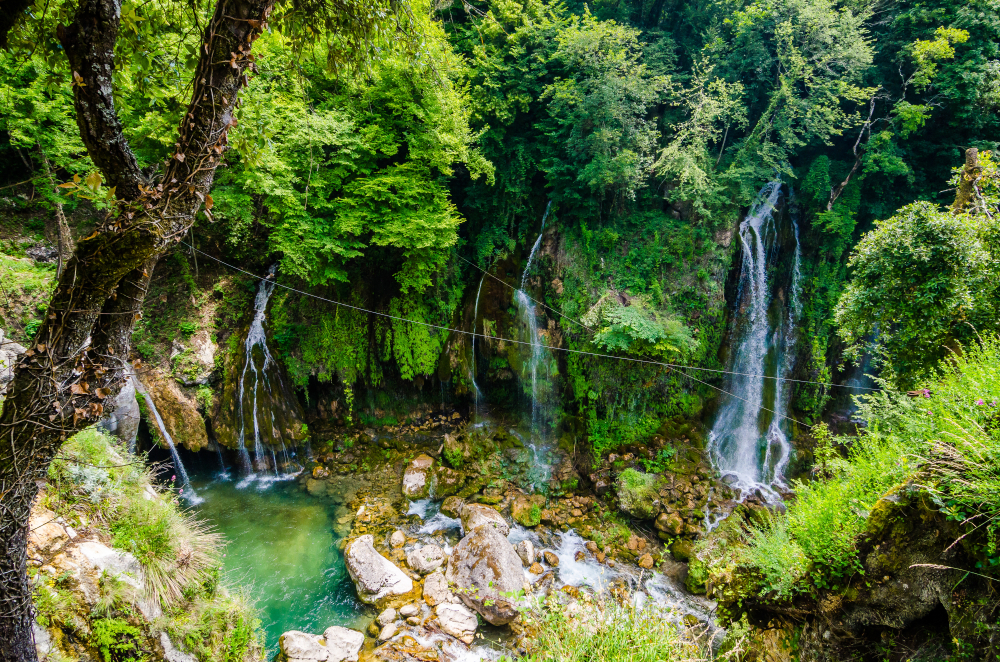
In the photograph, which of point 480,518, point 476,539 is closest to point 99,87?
point 476,539

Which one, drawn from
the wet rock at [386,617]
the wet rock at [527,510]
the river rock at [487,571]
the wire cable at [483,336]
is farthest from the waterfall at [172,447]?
the wet rock at [527,510]

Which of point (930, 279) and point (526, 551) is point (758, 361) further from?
point (526, 551)

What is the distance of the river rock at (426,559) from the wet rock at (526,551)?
1.49 m

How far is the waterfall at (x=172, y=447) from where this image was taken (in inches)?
301

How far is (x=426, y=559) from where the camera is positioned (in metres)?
7.17

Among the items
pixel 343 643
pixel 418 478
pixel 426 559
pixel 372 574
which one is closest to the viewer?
pixel 343 643

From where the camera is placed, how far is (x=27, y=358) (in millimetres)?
1724

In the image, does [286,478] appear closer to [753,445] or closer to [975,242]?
[753,445]

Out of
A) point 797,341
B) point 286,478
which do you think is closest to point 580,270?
point 797,341

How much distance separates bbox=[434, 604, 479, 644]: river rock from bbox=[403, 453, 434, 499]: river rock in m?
2.89

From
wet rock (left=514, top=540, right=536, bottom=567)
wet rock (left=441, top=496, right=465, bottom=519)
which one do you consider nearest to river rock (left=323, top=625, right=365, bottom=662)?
wet rock (left=441, top=496, right=465, bottom=519)

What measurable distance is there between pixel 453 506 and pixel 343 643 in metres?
3.26

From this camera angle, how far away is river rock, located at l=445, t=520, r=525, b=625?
6.14 metres

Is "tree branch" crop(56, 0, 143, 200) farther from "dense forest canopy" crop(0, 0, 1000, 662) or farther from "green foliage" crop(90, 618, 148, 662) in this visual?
"dense forest canopy" crop(0, 0, 1000, 662)
